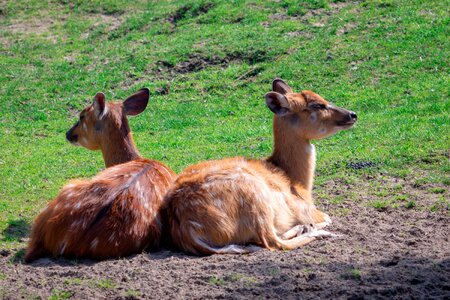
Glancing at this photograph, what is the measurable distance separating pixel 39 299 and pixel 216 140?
6.77 metres

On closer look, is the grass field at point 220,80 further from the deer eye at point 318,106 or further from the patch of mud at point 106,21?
the deer eye at point 318,106

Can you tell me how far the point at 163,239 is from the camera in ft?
A: 24.9

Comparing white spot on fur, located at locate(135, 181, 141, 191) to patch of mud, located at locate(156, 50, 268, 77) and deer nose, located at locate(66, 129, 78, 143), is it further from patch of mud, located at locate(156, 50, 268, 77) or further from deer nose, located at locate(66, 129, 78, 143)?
patch of mud, located at locate(156, 50, 268, 77)

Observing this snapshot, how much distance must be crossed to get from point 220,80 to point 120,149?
6866 millimetres

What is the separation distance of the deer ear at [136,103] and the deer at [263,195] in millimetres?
2009

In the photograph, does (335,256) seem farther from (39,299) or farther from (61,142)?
(61,142)

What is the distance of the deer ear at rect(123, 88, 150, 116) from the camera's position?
32.8 feet

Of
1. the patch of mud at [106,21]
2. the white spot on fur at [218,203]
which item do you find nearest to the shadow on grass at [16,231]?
the white spot on fur at [218,203]

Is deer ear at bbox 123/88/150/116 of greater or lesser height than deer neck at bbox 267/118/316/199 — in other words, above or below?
above

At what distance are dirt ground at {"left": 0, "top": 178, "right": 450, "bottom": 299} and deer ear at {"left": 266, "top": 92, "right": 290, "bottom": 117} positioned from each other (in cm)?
148

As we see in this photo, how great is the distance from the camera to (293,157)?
886 cm

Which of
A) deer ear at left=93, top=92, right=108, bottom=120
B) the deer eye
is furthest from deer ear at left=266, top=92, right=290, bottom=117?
deer ear at left=93, top=92, right=108, bottom=120

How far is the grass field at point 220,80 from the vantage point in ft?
36.4

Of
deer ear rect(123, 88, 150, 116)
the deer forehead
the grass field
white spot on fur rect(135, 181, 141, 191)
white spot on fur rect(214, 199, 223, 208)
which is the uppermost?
the deer forehead
